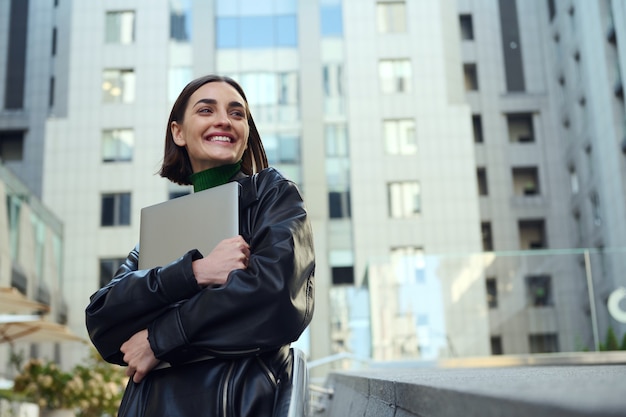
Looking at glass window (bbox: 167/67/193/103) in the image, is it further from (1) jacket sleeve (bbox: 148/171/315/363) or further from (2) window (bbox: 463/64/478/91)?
(1) jacket sleeve (bbox: 148/171/315/363)

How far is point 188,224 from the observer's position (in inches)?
68.1

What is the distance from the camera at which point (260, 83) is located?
29.6m

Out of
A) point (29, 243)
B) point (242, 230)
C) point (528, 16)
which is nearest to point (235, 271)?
point (242, 230)

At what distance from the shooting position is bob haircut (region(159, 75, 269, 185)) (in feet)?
6.59

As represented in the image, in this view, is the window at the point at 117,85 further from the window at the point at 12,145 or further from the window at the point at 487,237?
the window at the point at 487,237

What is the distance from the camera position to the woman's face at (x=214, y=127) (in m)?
1.92

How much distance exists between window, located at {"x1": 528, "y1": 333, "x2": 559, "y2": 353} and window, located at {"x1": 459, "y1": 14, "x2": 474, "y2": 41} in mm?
28698

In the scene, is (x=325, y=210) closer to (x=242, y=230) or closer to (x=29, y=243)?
(x=29, y=243)

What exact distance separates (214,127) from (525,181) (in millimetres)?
38537

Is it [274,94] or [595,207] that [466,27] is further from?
[274,94]

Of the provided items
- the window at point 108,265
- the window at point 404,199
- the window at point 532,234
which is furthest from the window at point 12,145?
the window at point 532,234

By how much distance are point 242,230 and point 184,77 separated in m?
28.8

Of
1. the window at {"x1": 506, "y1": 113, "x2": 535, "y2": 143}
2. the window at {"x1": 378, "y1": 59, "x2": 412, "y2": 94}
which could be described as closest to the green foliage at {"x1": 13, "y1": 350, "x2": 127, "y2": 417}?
the window at {"x1": 378, "y1": 59, "x2": 412, "y2": 94}

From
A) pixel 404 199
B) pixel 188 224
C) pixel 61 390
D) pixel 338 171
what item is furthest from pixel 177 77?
pixel 188 224
